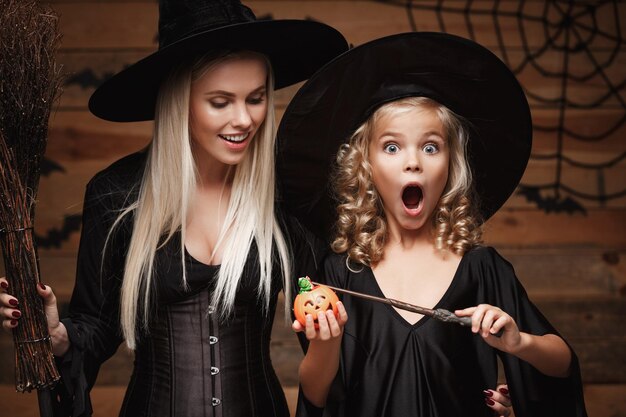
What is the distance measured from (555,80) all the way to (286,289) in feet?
6.19

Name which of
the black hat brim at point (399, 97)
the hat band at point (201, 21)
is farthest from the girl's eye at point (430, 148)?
the hat band at point (201, 21)

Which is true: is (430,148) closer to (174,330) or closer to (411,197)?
(411,197)

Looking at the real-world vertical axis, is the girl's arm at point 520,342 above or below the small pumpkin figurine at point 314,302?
below

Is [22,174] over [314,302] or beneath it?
over

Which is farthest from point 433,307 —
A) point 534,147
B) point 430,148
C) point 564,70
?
point 564,70

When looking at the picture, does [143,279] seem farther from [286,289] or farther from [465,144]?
[465,144]

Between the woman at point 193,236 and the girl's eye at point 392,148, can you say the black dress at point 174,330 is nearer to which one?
the woman at point 193,236

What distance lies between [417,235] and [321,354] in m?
0.38

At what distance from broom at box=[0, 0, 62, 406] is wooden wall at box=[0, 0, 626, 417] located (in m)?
1.65

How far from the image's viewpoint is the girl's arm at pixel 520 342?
174 centimetres

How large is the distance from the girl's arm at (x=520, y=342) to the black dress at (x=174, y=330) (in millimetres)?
515

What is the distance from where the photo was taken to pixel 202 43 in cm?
200

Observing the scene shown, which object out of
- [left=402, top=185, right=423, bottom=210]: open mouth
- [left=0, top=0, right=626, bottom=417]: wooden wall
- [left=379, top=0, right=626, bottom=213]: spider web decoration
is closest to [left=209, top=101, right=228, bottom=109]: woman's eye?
[left=402, top=185, right=423, bottom=210]: open mouth

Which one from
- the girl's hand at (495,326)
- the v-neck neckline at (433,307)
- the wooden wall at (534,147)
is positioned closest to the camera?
the girl's hand at (495,326)
